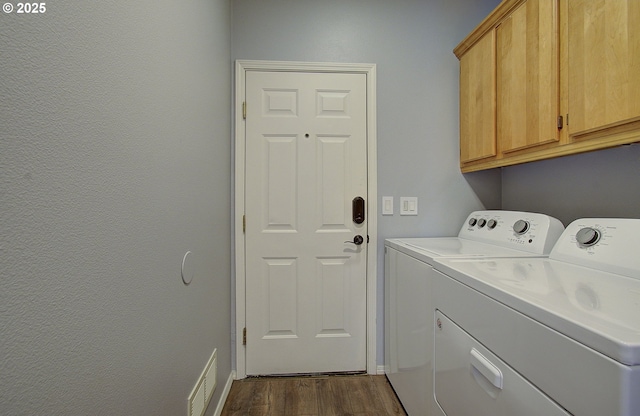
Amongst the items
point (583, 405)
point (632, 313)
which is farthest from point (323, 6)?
point (583, 405)

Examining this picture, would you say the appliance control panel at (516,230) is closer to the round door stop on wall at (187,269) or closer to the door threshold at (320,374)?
the door threshold at (320,374)

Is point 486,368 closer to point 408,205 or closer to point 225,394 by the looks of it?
point 408,205

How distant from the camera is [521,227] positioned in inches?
53.0

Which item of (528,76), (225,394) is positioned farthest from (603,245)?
(225,394)

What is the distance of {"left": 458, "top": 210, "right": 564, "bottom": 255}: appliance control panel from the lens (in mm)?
1233

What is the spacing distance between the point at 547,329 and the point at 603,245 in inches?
25.7

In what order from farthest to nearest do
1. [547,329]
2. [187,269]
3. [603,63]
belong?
[187,269]
[603,63]
[547,329]

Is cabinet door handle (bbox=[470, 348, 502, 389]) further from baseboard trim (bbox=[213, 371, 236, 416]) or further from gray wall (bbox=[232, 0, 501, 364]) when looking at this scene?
baseboard trim (bbox=[213, 371, 236, 416])

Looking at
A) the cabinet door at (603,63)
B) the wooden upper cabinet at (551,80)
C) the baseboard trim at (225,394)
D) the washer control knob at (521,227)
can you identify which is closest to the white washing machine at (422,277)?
the washer control knob at (521,227)

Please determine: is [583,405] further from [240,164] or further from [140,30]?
[240,164]

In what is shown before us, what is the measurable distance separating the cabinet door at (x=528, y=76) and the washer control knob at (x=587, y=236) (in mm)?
399

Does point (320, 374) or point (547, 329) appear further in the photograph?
point (320, 374)

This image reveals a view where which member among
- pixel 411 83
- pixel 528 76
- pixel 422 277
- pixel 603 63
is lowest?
pixel 422 277

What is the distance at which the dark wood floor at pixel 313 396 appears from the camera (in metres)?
1.51
